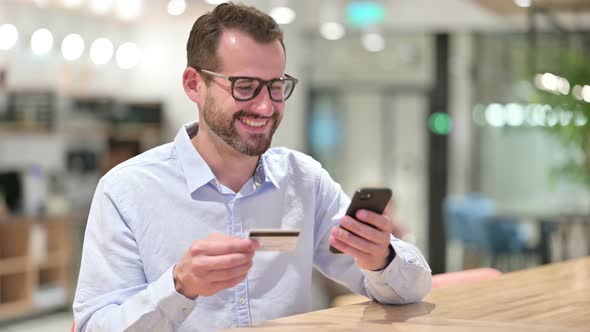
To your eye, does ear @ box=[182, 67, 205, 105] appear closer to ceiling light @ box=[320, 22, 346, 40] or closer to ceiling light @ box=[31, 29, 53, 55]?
ceiling light @ box=[31, 29, 53, 55]

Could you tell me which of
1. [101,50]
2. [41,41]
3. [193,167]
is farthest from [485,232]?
[193,167]

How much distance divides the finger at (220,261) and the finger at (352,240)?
31 cm

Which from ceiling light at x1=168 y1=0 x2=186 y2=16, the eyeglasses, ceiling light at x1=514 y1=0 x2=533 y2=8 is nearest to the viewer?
the eyeglasses

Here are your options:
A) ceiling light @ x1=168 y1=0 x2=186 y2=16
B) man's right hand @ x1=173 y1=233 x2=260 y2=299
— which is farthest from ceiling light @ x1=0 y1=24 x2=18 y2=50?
man's right hand @ x1=173 y1=233 x2=260 y2=299

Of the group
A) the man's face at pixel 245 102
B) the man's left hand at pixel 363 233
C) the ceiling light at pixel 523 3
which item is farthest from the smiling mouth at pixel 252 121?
the ceiling light at pixel 523 3

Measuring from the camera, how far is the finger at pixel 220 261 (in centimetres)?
171

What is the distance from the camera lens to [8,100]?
338 inches

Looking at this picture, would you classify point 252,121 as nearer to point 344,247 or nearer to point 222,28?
point 222,28

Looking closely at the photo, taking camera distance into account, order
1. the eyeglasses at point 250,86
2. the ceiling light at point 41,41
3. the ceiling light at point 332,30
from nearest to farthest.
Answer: the eyeglasses at point 250,86 → the ceiling light at point 41,41 → the ceiling light at point 332,30

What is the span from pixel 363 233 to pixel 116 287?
589mm

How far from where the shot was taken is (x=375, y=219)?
1966 mm

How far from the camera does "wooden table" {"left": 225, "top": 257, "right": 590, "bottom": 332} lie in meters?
1.89

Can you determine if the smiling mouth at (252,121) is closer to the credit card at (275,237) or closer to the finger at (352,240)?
the finger at (352,240)

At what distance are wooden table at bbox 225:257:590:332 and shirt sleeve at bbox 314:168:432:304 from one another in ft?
0.12
